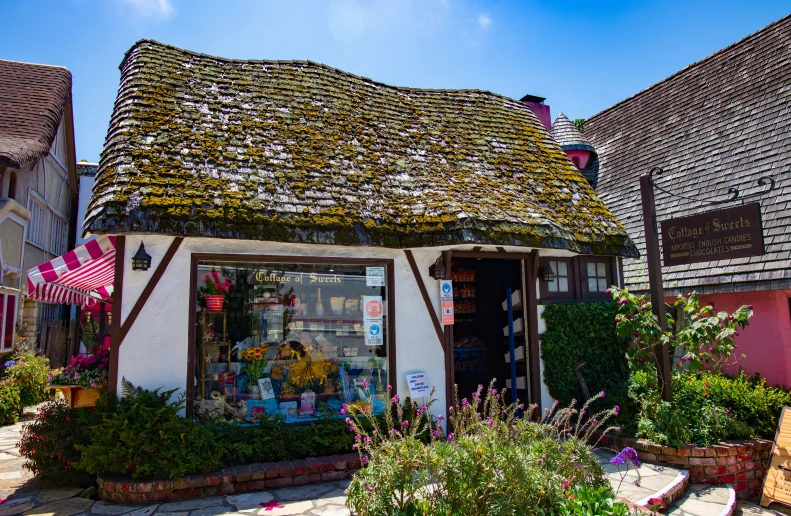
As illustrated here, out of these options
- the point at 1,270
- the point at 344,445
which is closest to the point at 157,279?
the point at 344,445

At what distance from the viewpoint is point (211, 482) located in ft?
17.1

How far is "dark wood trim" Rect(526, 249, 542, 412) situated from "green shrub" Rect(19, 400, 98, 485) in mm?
5742

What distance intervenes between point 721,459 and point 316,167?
20.8 ft

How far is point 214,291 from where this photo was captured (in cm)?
625

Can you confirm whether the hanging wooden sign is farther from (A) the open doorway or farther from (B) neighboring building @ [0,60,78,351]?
(B) neighboring building @ [0,60,78,351]

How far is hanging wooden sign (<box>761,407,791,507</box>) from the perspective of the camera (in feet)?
20.3

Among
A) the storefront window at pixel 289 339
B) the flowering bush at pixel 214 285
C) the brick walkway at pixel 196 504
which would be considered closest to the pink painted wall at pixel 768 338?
the storefront window at pixel 289 339

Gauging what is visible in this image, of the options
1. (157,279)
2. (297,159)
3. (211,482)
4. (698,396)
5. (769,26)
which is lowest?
(211,482)

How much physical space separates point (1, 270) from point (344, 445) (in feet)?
31.3

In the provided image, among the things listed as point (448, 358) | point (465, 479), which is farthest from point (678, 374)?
point (465, 479)

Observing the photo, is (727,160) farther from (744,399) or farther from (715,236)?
(744,399)

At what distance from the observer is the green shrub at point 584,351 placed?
25.2 feet

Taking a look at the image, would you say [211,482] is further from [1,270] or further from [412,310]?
[1,270]

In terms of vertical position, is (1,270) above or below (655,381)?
above
